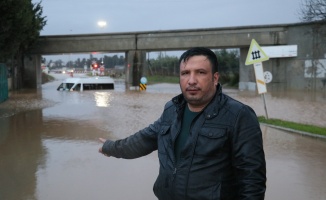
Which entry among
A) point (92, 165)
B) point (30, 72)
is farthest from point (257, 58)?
point (30, 72)

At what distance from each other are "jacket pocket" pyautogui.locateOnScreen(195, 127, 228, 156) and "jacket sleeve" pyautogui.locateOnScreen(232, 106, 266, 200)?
7cm

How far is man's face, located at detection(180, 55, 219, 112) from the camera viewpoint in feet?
8.25

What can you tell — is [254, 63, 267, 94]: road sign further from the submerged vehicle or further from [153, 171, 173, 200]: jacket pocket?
the submerged vehicle

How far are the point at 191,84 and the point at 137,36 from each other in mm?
35076

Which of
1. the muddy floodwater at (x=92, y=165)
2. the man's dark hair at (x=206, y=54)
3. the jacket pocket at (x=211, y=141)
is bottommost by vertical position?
the muddy floodwater at (x=92, y=165)

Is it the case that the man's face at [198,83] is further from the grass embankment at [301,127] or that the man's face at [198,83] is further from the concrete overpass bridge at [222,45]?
the concrete overpass bridge at [222,45]

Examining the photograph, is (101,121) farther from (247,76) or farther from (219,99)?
(247,76)

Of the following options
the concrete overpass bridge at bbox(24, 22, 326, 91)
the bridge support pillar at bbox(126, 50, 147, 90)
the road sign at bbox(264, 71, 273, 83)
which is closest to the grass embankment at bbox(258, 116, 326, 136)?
the road sign at bbox(264, 71, 273, 83)

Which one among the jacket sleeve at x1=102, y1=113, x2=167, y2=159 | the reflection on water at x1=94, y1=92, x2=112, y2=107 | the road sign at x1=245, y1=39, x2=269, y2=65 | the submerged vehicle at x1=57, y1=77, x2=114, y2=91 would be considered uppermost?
the road sign at x1=245, y1=39, x2=269, y2=65

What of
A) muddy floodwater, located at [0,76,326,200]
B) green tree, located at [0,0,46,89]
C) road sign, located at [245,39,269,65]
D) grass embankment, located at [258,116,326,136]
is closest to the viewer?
muddy floodwater, located at [0,76,326,200]

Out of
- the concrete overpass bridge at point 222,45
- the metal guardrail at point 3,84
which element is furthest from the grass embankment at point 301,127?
the concrete overpass bridge at point 222,45

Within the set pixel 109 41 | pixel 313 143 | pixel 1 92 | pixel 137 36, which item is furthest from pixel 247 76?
pixel 313 143

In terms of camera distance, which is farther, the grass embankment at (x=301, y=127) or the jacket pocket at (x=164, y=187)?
the grass embankment at (x=301, y=127)

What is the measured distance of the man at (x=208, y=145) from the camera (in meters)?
2.33
